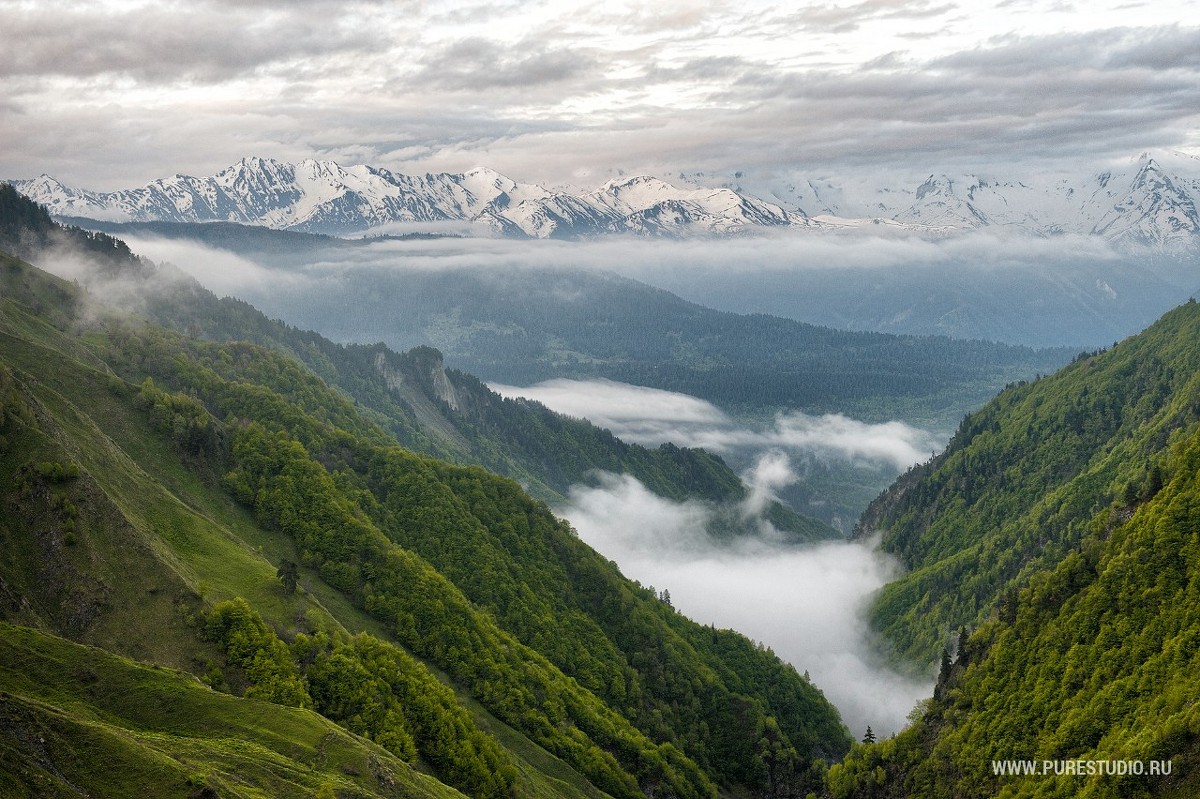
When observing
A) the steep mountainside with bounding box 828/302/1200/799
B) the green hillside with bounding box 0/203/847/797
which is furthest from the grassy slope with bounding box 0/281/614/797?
the steep mountainside with bounding box 828/302/1200/799

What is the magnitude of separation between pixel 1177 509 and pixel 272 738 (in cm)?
12848

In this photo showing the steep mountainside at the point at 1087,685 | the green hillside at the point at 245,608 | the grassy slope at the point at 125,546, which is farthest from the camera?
the steep mountainside at the point at 1087,685

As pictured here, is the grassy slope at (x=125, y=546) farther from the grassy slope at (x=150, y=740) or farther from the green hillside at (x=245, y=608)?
the grassy slope at (x=150, y=740)

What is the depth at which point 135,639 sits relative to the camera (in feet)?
370

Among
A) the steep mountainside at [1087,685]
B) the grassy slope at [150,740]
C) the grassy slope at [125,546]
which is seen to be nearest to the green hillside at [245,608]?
the grassy slope at [125,546]

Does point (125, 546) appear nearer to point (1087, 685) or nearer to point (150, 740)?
point (150, 740)

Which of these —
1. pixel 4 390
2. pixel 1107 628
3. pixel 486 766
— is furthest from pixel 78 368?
pixel 1107 628

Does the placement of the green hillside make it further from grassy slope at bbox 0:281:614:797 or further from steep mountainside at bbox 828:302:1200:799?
steep mountainside at bbox 828:302:1200:799

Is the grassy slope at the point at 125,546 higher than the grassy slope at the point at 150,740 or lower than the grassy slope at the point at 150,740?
higher

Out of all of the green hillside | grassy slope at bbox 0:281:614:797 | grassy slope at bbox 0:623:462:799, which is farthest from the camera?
grassy slope at bbox 0:281:614:797

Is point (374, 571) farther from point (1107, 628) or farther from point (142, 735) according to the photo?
point (1107, 628)

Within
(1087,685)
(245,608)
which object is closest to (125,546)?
(245,608)

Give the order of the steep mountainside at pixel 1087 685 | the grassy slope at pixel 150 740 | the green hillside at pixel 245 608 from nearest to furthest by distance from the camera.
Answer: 1. the grassy slope at pixel 150 740
2. the green hillside at pixel 245 608
3. the steep mountainside at pixel 1087 685

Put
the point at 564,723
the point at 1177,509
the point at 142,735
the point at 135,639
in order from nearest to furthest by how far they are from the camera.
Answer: the point at 142,735 → the point at 135,639 → the point at 1177,509 → the point at 564,723
